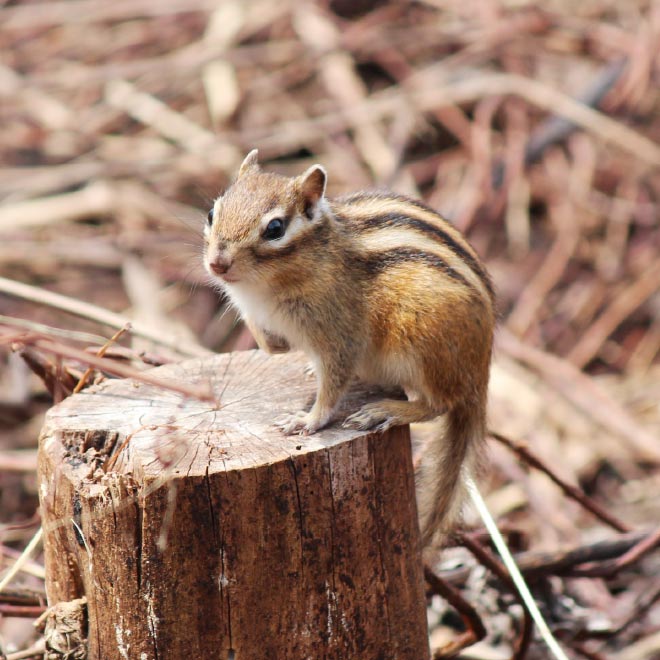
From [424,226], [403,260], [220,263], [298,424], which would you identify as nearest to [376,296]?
[403,260]

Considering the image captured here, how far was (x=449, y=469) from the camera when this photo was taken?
298 centimetres

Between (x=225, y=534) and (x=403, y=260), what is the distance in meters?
1.00

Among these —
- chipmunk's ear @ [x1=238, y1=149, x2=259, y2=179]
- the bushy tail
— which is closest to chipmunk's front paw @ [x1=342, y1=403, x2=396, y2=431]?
the bushy tail

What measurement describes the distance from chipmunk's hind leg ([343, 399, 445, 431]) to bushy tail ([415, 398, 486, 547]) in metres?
0.18

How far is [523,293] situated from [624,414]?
113 cm

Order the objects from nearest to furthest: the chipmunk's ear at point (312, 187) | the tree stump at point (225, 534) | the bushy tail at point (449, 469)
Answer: the tree stump at point (225, 534) → the chipmunk's ear at point (312, 187) → the bushy tail at point (449, 469)

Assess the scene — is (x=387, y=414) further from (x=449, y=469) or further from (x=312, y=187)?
(x=312, y=187)

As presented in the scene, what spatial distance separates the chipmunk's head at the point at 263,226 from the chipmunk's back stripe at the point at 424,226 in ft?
0.47

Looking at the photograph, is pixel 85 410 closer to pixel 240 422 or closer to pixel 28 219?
pixel 240 422

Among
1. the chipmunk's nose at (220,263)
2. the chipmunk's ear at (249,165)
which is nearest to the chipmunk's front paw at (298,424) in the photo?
the chipmunk's nose at (220,263)

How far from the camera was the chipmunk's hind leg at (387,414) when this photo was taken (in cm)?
251

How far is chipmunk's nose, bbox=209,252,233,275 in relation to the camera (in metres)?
2.67

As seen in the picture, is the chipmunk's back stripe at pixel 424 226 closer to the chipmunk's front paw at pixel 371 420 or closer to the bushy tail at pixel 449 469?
the bushy tail at pixel 449 469

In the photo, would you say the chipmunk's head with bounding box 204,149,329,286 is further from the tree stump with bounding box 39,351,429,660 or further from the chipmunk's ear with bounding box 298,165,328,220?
the tree stump with bounding box 39,351,429,660
